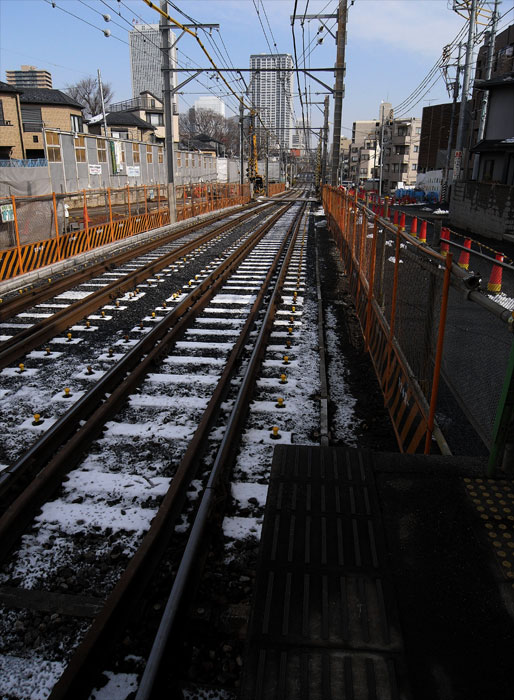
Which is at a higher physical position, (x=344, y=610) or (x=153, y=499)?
(x=344, y=610)

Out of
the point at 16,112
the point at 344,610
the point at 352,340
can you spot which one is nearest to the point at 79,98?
the point at 16,112

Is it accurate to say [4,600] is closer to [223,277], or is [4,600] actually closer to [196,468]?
[196,468]

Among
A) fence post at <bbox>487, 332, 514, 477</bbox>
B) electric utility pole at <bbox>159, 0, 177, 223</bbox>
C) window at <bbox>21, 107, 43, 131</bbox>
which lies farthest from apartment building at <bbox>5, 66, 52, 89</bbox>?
fence post at <bbox>487, 332, 514, 477</bbox>

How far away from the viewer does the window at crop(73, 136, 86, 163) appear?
35.6m

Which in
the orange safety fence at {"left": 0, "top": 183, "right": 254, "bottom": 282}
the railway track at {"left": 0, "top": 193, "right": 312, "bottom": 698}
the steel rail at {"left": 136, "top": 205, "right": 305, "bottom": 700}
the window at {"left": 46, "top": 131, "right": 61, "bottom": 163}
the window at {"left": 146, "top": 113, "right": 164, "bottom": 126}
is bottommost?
the railway track at {"left": 0, "top": 193, "right": 312, "bottom": 698}

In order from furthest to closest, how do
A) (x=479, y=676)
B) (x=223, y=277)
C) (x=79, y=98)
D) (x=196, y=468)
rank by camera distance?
(x=79, y=98) < (x=223, y=277) < (x=196, y=468) < (x=479, y=676)

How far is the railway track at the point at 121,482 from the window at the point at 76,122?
51.2 meters

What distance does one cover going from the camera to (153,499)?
4324 millimetres

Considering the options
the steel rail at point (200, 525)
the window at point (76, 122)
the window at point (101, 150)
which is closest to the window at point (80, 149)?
the window at point (101, 150)

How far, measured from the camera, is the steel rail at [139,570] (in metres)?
2.74

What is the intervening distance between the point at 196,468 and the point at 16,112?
149 ft

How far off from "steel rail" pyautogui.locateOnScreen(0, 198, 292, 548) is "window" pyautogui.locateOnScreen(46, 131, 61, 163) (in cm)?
2840

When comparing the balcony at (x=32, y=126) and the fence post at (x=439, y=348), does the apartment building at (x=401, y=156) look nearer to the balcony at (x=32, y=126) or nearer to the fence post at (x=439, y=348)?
the balcony at (x=32, y=126)

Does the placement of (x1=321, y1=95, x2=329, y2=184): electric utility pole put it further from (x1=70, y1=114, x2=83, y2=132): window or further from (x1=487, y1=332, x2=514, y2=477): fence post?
(x1=487, y1=332, x2=514, y2=477): fence post
